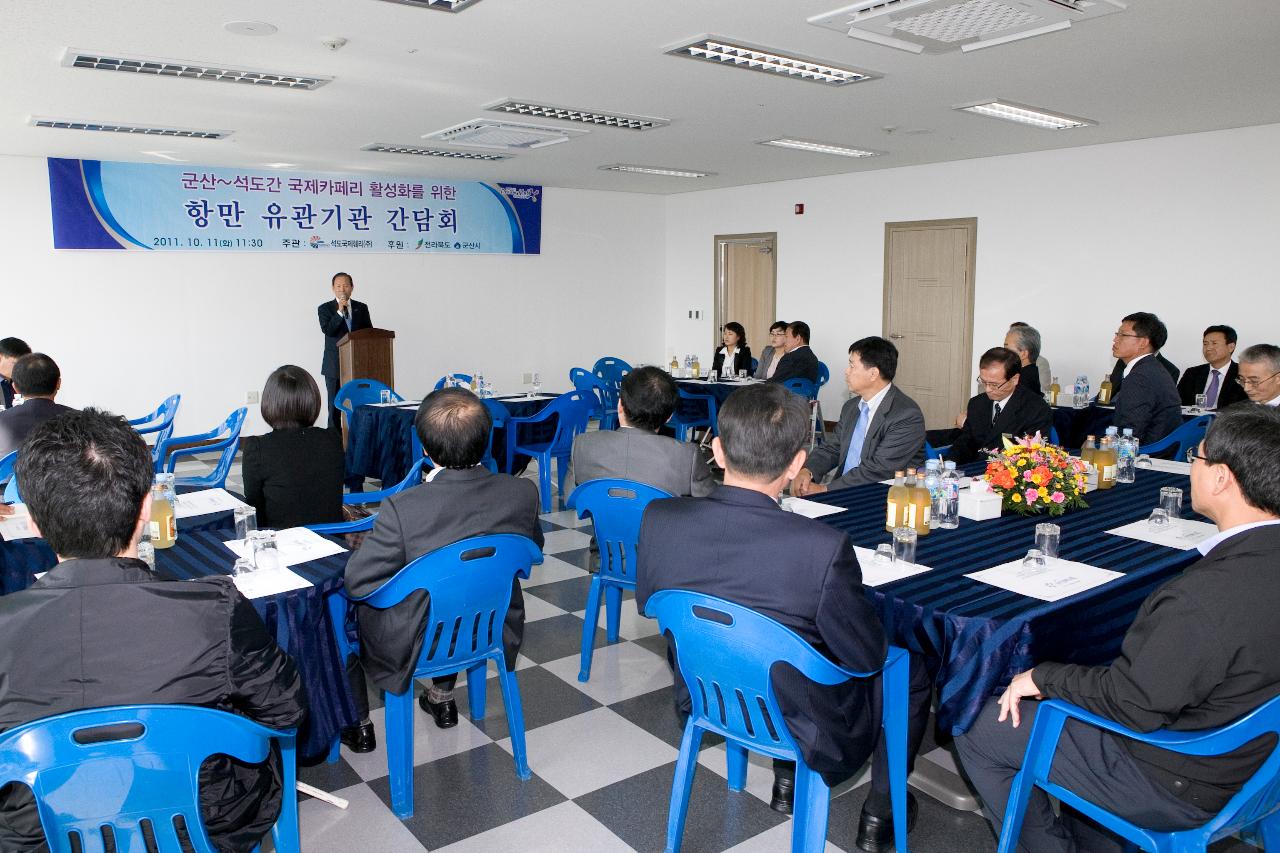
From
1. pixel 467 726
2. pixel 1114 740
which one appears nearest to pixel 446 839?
pixel 467 726

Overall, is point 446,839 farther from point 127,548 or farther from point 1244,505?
point 1244,505

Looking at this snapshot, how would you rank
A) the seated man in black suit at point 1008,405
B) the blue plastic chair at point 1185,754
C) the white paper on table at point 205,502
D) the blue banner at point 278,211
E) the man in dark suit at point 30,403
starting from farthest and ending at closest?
the blue banner at point 278,211 < the seated man in black suit at point 1008,405 < the man in dark suit at point 30,403 < the white paper on table at point 205,502 < the blue plastic chair at point 1185,754

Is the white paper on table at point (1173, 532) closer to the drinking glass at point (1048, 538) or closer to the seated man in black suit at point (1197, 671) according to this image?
the drinking glass at point (1048, 538)

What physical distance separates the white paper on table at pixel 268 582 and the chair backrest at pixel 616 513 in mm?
1114

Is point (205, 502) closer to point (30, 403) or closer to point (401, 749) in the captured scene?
point (401, 749)

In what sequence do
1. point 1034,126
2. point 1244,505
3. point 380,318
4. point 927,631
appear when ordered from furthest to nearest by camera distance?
point 380,318, point 1034,126, point 927,631, point 1244,505

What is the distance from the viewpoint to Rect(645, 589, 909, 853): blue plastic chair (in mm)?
1928

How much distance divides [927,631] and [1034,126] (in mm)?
5996

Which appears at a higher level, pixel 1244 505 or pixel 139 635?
pixel 1244 505

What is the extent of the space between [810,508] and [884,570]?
729mm

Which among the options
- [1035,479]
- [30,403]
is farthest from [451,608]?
[30,403]

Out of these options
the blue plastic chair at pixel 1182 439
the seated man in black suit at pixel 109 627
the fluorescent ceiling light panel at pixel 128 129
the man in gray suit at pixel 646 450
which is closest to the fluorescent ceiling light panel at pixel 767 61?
the man in gray suit at pixel 646 450

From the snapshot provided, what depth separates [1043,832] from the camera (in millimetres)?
2131

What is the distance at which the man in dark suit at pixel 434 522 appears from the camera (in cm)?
245
